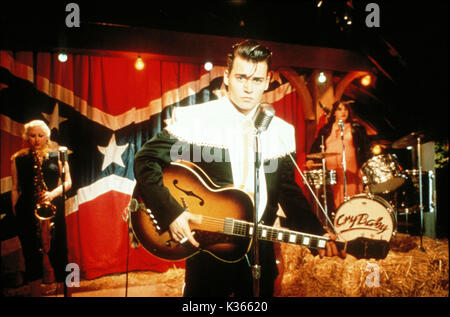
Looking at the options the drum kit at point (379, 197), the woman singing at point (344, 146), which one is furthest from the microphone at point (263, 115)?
the woman singing at point (344, 146)

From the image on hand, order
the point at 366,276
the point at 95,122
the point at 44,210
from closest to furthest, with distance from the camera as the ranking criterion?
the point at 366,276
the point at 44,210
the point at 95,122

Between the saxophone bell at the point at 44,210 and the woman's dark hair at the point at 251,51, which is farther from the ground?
the woman's dark hair at the point at 251,51

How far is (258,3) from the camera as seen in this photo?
442 cm

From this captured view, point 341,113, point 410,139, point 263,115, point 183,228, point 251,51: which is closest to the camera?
point 263,115

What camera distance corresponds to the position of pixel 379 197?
3.46 meters

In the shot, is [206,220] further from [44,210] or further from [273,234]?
[44,210]

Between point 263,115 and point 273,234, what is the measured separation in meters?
1.16

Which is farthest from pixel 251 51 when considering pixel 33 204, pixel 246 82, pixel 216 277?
pixel 33 204

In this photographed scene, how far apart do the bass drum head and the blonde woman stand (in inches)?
131

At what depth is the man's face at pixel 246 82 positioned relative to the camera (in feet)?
8.91

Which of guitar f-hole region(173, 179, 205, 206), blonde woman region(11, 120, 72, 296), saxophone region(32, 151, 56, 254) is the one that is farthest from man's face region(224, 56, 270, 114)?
saxophone region(32, 151, 56, 254)

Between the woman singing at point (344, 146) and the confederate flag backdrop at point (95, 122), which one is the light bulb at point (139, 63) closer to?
the confederate flag backdrop at point (95, 122)

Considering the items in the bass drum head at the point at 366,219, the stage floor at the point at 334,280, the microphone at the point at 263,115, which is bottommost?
Answer: the stage floor at the point at 334,280
